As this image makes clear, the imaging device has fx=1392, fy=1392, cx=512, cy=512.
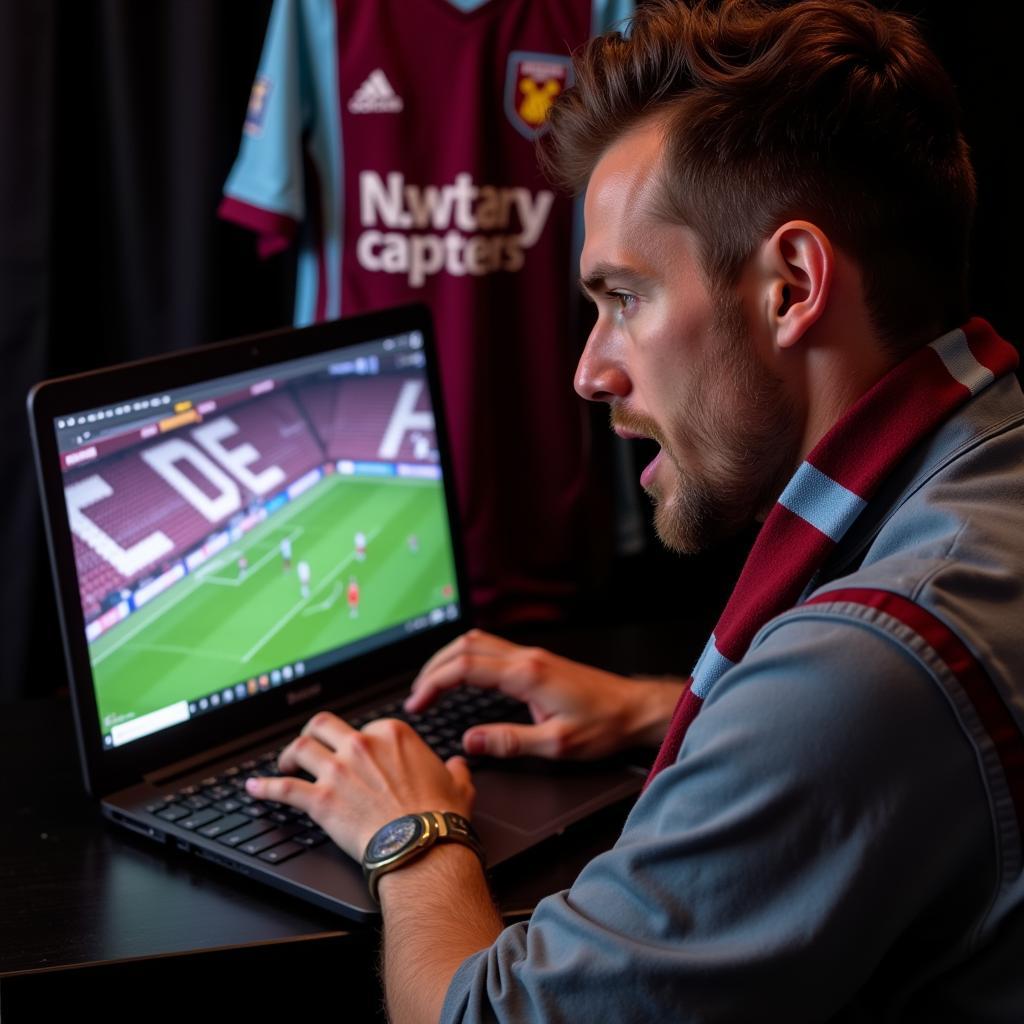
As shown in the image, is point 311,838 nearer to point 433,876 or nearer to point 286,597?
point 433,876

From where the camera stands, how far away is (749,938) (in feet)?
2.63

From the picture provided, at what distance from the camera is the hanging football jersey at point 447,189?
2.21 metres

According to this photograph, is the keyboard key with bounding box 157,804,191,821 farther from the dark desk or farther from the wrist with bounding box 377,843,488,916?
the wrist with bounding box 377,843,488,916

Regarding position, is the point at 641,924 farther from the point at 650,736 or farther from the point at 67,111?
the point at 67,111

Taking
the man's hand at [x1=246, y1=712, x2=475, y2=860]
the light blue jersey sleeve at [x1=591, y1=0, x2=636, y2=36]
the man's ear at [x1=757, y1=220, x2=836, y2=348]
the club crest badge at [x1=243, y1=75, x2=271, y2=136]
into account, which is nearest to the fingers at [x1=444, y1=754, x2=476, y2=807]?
the man's hand at [x1=246, y1=712, x2=475, y2=860]

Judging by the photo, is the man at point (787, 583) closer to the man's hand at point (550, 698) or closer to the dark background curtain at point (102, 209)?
the man's hand at point (550, 698)

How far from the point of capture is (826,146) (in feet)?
3.37

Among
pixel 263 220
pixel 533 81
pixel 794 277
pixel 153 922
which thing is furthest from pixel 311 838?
pixel 533 81

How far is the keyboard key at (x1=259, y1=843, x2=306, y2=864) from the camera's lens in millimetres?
1156

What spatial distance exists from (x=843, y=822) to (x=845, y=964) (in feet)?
0.30

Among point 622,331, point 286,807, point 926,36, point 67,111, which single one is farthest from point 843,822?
point 926,36

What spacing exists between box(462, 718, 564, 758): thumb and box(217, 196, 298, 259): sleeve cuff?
1.13m

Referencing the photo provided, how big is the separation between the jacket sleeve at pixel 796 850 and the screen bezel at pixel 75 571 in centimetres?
57

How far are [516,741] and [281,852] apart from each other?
0.28 metres
